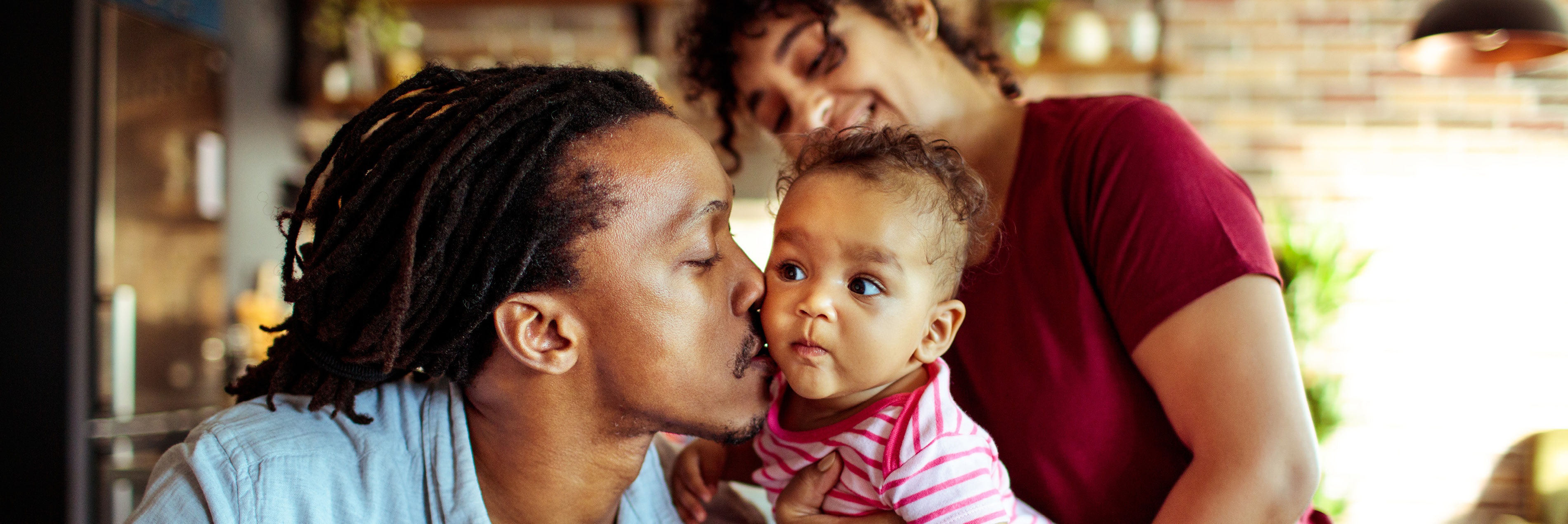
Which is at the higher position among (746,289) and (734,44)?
(734,44)

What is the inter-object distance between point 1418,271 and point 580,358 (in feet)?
12.8

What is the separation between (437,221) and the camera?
112 centimetres

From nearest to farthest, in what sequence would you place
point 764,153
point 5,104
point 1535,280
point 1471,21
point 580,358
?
point 580,358 < point 1471,21 < point 5,104 < point 1535,280 < point 764,153

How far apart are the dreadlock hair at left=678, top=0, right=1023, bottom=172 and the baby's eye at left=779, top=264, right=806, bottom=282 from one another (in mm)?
446

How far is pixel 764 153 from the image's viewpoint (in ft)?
13.1

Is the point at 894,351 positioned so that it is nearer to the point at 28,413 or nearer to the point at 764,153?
the point at 764,153

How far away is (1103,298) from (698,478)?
0.66 m

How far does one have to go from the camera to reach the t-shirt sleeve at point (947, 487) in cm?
106

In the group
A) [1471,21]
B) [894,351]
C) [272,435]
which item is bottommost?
[272,435]

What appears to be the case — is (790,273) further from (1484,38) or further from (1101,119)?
(1484,38)

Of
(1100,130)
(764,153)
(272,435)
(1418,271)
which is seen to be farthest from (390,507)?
(1418,271)

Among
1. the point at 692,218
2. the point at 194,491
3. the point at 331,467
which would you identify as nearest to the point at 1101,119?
the point at 692,218

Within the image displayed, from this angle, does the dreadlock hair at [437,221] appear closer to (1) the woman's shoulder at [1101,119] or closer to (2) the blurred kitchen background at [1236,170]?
(1) the woman's shoulder at [1101,119]

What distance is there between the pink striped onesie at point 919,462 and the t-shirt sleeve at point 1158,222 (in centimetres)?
23
